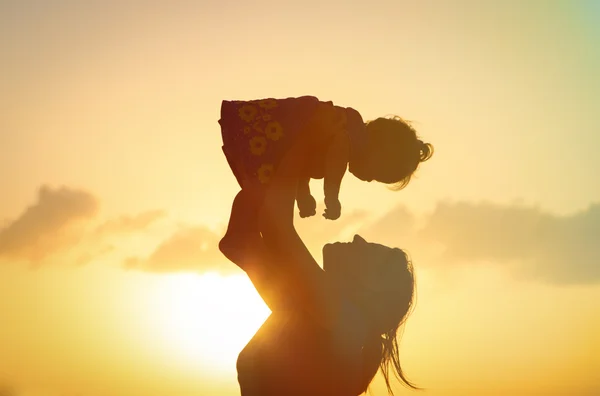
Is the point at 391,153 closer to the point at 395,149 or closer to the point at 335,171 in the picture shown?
the point at 395,149

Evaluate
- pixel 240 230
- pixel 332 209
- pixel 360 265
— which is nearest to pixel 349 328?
pixel 360 265

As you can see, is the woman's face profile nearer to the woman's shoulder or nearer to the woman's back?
the woman's shoulder

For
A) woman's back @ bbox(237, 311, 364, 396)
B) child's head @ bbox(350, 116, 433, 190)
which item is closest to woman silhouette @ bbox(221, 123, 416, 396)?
woman's back @ bbox(237, 311, 364, 396)

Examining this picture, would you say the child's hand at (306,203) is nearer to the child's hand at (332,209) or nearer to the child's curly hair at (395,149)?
the child's hand at (332,209)

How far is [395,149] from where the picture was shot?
4992mm

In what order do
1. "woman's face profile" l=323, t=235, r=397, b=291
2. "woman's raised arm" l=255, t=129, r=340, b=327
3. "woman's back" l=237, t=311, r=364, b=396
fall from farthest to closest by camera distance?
1. "woman's face profile" l=323, t=235, r=397, b=291
2. "woman's back" l=237, t=311, r=364, b=396
3. "woman's raised arm" l=255, t=129, r=340, b=327

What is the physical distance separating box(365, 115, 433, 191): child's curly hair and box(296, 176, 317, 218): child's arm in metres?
0.49

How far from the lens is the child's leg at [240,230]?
4633 mm

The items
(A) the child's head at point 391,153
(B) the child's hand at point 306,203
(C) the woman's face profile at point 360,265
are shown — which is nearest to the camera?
(B) the child's hand at point 306,203

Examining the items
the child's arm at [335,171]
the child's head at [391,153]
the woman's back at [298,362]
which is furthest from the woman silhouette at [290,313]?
the child's head at [391,153]

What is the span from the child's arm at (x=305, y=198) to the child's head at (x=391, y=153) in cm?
35

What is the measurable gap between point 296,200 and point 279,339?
2.85 ft

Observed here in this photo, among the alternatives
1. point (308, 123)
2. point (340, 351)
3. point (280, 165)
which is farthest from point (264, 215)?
point (340, 351)

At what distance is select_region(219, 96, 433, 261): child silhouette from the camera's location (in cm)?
453
